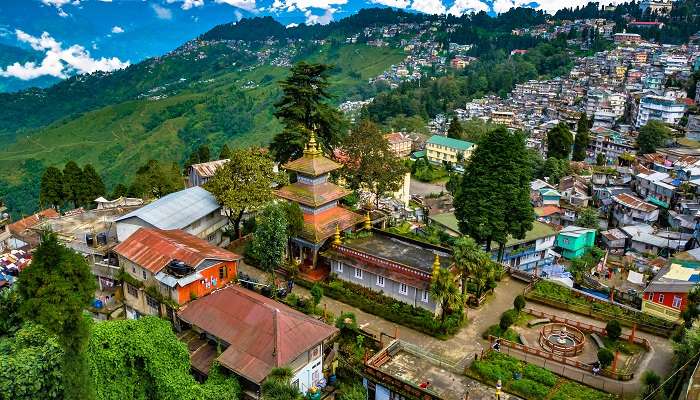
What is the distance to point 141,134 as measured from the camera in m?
139

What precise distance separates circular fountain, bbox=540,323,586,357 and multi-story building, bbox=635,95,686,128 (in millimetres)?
71902

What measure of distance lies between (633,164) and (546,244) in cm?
2940

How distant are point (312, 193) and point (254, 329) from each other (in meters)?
10.4

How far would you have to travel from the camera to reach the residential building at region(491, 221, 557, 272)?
47266mm

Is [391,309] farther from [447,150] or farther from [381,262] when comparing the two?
[447,150]

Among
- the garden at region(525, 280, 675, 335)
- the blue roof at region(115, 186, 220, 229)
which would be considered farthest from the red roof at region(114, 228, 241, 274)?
the garden at region(525, 280, 675, 335)

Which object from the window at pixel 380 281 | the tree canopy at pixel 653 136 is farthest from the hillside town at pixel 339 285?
the tree canopy at pixel 653 136

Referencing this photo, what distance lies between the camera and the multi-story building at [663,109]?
87.1 m

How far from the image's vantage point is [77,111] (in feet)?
597

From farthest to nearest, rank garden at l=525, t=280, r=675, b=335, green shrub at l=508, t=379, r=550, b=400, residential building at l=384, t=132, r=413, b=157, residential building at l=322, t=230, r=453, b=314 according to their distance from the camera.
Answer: residential building at l=384, t=132, r=413, b=157 → residential building at l=322, t=230, r=453, b=314 → garden at l=525, t=280, r=675, b=335 → green shrub at l=508, t=379, r=550, b=400

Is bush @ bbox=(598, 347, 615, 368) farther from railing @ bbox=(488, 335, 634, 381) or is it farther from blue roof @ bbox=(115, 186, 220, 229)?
blue roof @ bbox=(115, 186, 220, 229)

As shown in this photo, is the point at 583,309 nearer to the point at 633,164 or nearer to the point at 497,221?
the point at 497,221

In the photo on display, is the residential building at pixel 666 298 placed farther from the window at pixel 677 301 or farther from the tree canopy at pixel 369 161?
the tree canopy at pixel 369 161

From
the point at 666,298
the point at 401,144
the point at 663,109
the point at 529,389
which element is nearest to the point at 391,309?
the point at 529,389
